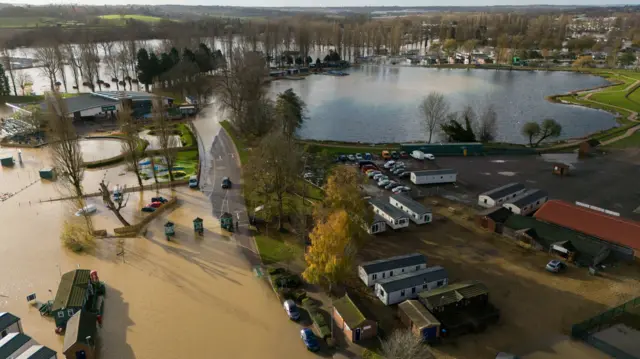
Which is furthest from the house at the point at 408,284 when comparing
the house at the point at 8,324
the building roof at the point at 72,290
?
the house at the point at 8,324

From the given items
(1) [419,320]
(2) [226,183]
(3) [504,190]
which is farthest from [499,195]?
(2) [226,183]

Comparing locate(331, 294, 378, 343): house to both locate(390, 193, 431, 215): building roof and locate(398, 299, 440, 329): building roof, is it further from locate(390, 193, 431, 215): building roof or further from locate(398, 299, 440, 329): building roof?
locate(390, 193, 431, 215): building roof

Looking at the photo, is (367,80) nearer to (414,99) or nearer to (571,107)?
(414,99)

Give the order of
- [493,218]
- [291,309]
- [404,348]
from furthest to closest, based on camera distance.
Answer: [493,218]
[291,309]
[404,348]

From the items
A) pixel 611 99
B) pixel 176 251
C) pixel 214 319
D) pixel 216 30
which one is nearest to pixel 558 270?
pixel 214 319

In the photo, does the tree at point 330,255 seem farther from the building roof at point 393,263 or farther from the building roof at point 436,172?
the building roof at point 436,172

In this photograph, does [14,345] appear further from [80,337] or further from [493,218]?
[493,218]
